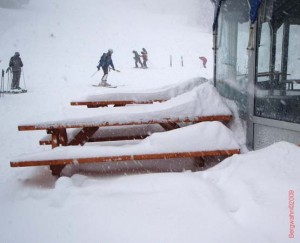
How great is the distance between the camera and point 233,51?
19.9 ft

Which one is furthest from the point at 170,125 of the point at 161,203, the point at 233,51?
the point at 161,203

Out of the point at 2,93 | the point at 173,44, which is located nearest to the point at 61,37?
the point at 173,44

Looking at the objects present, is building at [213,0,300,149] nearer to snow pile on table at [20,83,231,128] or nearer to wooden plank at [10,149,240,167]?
snow pile on table at [20,83,231,128]

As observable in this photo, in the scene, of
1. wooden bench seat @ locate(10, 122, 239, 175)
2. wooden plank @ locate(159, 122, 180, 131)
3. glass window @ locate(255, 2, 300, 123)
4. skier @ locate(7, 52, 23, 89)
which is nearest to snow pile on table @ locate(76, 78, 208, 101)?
wooden plank @ locate(159, 122, 180, 131)

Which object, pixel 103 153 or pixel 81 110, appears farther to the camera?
pixel 81 110

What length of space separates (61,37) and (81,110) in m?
38.6

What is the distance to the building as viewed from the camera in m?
4.87

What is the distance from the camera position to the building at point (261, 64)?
4.87 metres

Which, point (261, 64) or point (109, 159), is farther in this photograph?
point (261, 64)

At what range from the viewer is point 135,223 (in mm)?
3270

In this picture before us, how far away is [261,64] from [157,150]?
2.21 metres

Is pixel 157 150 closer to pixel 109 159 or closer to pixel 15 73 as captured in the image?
pixel 109 159

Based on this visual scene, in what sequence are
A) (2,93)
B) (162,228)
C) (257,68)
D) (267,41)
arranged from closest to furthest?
(162,228)
(257,68)
(267,41)
(2,93)

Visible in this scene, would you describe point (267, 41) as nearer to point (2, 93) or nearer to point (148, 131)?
point (148, 131)
